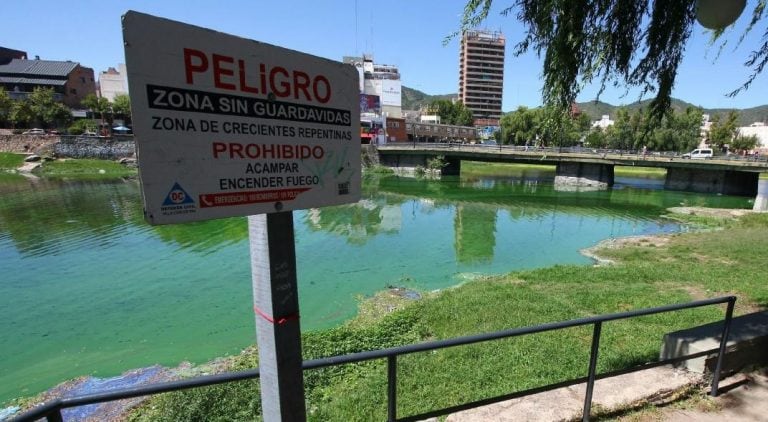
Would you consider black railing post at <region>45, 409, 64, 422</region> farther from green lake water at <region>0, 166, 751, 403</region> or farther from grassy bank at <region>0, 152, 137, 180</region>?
grassy bank at <region>0, 152, 137, 180</region>

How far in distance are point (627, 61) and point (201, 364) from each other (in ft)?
31.6

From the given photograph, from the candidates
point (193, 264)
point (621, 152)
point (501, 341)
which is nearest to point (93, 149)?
point (193, 264)

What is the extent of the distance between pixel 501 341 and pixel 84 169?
61387 millimetres

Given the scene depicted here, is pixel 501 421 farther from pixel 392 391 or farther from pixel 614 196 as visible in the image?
pixel 614 196

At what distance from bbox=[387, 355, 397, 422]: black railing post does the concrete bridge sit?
35477 mm

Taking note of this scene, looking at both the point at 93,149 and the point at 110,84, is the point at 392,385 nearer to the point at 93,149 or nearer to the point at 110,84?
the point at 93,149

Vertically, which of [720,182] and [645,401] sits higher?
[645,401]

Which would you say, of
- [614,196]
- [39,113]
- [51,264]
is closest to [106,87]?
[39,113]

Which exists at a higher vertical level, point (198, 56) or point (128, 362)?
point (198, 56)

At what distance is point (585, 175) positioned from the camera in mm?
51625

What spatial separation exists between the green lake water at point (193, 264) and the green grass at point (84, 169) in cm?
1322

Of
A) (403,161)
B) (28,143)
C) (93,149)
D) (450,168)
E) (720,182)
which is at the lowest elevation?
(720,182)

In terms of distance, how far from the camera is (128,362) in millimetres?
9273

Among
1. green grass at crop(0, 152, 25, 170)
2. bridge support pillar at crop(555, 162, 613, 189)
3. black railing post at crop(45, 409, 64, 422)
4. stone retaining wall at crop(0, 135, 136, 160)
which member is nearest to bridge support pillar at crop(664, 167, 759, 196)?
bridge support pillar at crop(555, 162, 613, 189)
